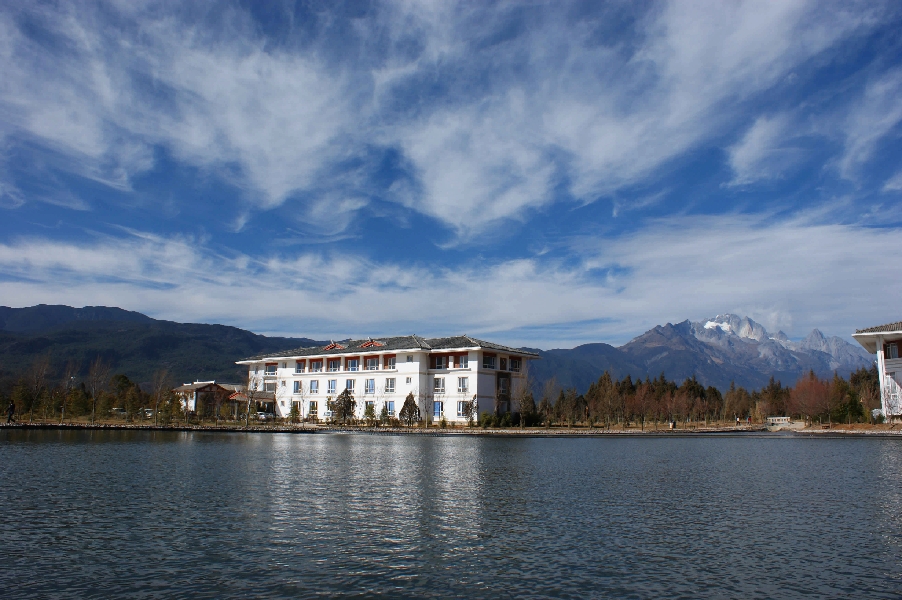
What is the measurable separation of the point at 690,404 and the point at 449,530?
235 ft

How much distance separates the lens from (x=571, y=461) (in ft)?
95.1

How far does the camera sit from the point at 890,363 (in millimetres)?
50719

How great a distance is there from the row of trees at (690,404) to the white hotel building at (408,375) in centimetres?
386

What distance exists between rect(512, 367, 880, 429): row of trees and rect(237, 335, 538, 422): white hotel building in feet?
12.7

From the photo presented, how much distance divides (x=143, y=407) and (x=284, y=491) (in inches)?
2115

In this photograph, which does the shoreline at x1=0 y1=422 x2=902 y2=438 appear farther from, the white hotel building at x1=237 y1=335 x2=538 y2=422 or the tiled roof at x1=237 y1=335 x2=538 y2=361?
the tiled roof at x1=237 y1=335 x2=538 y2=361

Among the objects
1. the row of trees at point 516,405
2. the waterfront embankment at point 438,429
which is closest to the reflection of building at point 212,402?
the row of trees at point 516,405

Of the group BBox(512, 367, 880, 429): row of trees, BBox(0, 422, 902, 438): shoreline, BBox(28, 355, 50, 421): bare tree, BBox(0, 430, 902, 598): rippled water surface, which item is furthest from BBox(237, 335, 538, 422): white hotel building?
BBox(0, 430, 902, 598): rippled water surface

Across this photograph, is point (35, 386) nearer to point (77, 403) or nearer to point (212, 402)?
point (77, 403)

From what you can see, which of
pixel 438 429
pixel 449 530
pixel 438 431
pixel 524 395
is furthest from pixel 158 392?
pixel 449 530

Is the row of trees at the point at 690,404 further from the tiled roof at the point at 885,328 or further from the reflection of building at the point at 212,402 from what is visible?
the reflection of building at the point at 212,402

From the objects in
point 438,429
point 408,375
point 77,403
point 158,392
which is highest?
point 408,375

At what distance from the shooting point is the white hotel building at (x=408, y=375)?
213 ft

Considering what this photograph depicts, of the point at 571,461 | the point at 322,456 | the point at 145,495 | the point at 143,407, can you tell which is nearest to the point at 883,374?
the point at 571,461
